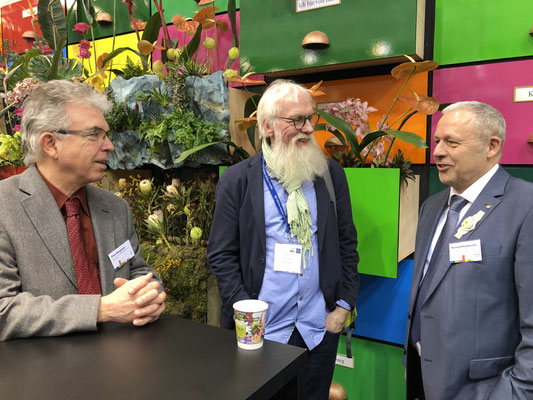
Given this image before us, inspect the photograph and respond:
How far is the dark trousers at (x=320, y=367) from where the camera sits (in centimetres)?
174

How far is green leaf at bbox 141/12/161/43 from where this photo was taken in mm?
2668

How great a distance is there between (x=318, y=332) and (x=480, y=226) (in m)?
0.78

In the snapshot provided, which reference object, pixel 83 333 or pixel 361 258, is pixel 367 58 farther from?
pixel 83 333

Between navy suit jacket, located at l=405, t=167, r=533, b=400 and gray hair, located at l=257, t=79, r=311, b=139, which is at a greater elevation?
gray hair, located at l=257, t=79, r=311, b=139

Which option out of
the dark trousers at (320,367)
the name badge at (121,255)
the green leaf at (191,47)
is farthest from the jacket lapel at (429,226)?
the green leaf at (191,47)

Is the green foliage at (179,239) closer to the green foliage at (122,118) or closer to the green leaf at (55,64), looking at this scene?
the green foliage at (122,118)

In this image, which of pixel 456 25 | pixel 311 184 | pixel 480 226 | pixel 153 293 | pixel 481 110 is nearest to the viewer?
pixel 153 293

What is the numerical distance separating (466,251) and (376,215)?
1.89 feet

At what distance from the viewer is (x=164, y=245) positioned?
243 centimetres

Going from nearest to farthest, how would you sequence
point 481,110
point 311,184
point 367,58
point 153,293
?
1. point 153,293
2. point 481,110
3. point 311,184
4. point 367,58

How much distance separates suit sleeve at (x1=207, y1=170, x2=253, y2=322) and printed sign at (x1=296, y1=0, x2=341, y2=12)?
1080 millimetres

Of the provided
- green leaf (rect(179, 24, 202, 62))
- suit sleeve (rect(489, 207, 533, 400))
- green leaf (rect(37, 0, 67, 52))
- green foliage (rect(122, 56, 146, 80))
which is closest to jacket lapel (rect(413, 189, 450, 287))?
suit sleeve (rect(489, 207, 533, 400))

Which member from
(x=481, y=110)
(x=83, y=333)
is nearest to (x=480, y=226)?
(x=481, y=110)

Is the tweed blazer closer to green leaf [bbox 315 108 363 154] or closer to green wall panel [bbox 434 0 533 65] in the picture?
green leaf [bbox 315 108 363 154]
